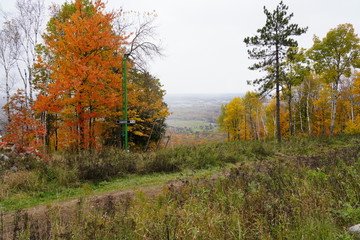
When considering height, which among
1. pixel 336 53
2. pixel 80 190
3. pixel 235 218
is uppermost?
pixel 336 53

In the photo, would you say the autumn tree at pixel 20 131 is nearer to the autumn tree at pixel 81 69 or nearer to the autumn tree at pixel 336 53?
the autumn tree at pixel 81 69

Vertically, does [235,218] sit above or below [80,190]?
above

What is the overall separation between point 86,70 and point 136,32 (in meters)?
5.52

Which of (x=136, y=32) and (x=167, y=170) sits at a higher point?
(x=136, y=32)

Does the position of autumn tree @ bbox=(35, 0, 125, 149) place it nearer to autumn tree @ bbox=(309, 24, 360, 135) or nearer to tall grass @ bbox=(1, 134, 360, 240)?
tall grass @ bbox=(1, 134, 360, 240)

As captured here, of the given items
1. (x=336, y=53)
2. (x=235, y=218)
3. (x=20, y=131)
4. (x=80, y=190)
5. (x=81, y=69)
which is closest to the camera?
(x=235, y=218)

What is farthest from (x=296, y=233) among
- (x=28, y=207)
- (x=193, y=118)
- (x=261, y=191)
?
(x=193, y=118)

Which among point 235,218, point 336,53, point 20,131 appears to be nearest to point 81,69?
point 20,131

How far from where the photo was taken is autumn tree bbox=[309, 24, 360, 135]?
17922 millimetres

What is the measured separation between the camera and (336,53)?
60.7 ft

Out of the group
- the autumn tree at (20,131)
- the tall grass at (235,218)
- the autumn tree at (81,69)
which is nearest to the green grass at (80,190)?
the tall grass at (235,218)

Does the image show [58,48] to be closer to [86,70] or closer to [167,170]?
Answer: [86,70]

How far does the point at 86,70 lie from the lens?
32.5 ft

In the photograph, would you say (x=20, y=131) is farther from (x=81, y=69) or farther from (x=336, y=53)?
(x=336, y=53)
